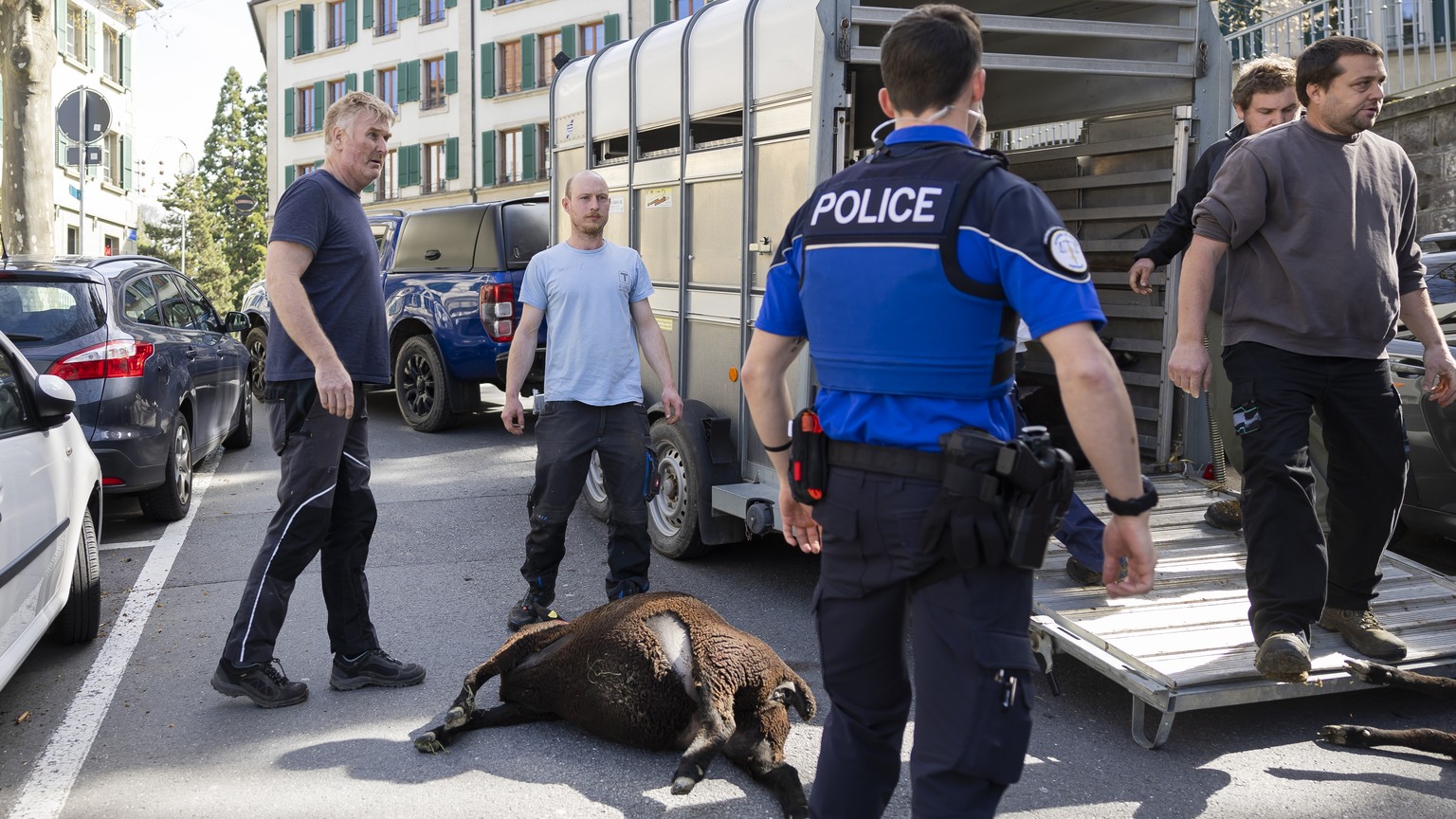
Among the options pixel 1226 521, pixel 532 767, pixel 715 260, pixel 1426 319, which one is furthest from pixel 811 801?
Result: pixel 715 260

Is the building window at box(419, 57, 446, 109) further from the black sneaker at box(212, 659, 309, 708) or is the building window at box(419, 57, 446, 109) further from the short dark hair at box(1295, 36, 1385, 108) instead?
the short dark hair at box(1295, 36, 1385, 108)

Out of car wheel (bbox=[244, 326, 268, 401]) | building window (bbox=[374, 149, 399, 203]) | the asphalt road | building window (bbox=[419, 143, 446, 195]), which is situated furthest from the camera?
building window (bbox=[374, 149, 399, 203])

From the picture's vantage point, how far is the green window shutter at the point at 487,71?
3900 cm

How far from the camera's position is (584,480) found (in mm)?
5422

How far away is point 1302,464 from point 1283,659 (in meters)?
0.63

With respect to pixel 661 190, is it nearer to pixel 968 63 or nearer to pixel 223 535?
pixel 223 535

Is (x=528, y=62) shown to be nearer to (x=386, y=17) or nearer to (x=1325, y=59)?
(x=386, y=17)

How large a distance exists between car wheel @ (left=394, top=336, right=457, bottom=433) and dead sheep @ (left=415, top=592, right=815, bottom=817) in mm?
7156

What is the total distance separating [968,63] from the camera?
2475 mm

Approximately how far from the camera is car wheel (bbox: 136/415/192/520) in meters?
7.55

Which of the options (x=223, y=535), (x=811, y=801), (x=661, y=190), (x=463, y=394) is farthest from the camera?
(x=463, y=394)

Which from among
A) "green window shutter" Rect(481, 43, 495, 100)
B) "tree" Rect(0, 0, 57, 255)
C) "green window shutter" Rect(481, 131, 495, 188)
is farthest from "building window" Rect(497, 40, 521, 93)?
"tree" Rect(0, 0, 57, 255)

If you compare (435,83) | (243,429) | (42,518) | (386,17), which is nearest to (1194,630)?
(42,518)

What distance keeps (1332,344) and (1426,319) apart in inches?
22.4
